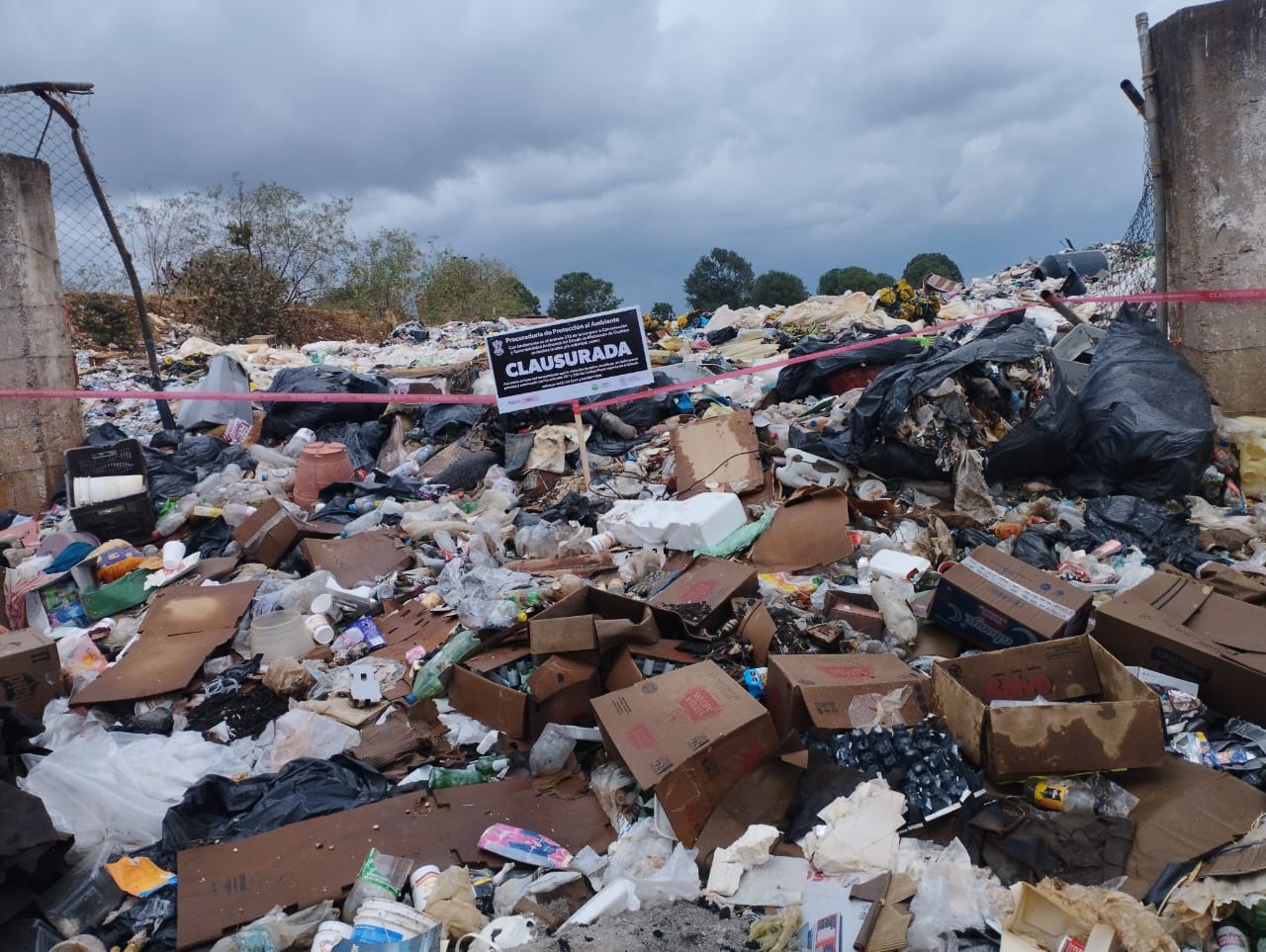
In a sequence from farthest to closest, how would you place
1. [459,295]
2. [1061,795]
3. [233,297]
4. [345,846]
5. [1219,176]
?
[459,295], [233,297], [1219,176], [345,846], [1061,795]

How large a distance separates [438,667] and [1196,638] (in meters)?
A: 2.91

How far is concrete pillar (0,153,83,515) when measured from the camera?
6473mm

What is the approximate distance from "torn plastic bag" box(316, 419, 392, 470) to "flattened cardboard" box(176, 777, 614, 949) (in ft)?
14.8

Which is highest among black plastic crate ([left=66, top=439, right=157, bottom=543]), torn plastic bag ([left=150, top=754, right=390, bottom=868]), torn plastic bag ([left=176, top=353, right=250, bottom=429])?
torn plastic bag ([left=176, top=353, right=250, bottom=429])

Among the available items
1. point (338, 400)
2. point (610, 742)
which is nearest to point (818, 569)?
point (610, 742)

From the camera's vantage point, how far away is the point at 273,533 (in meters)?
5.26

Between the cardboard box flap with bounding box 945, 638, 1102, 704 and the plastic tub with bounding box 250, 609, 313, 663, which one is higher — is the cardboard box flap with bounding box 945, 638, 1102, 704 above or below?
below

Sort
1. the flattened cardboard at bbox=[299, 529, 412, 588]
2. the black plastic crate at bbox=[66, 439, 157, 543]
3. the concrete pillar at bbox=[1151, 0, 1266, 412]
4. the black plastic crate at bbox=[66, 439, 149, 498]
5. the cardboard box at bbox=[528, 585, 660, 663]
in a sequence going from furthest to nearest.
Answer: the black plastic crate at bbox=[66, 439, 149, 498]
the black plastic crate at bbox=[66, 439, 157, 543]
the concrete pillar at bbox=[1151, 0, 1266, 412]
the flattened cardboard at bbox=[299, 529, 412, 588]
the cardboard box at bbox=[528, 585, 660, 663]

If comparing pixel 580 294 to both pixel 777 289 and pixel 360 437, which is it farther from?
pixel 360 437

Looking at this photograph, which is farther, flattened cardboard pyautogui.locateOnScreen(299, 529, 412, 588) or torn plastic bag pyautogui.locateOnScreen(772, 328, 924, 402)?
torn plastic bag pyautogui.locateOnScreen(772, 328, 924, 402)

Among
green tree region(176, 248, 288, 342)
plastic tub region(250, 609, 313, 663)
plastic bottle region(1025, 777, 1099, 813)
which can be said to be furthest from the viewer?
green tree region(176, 248, 288, 342)

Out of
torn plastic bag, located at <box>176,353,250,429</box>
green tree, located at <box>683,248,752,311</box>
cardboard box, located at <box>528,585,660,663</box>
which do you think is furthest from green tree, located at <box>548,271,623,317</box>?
cardboard box, located at <box>528,585,660,663</box>

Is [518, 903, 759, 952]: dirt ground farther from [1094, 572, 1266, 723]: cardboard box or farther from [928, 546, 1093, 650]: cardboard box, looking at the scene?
[1094, 572, 1266, 723]: cardboard box

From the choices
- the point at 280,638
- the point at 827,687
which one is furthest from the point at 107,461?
the point at 827,687
